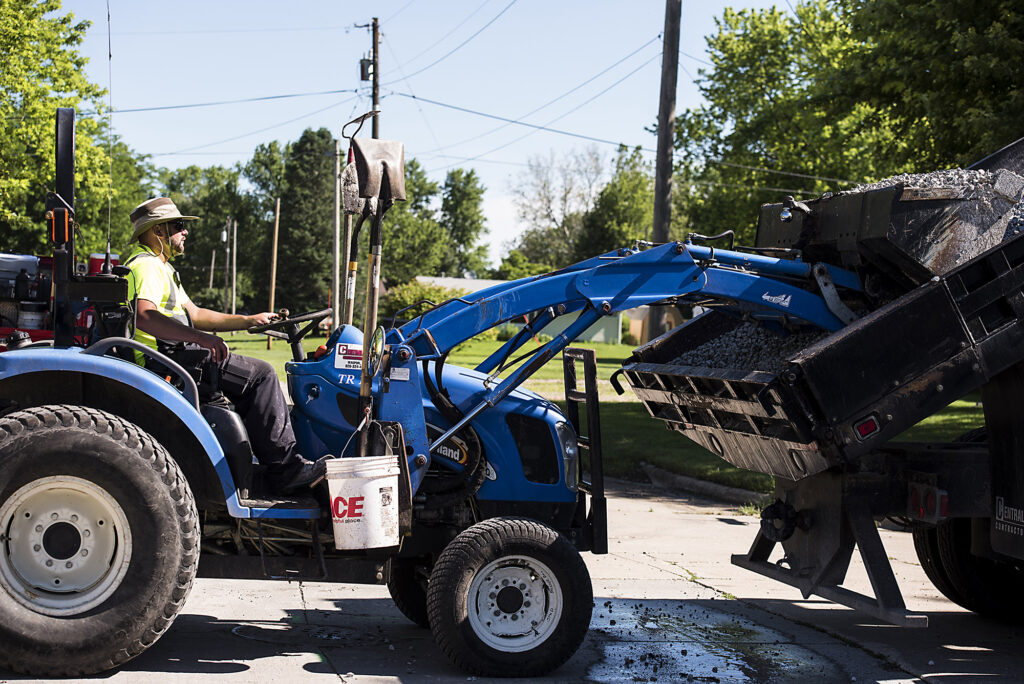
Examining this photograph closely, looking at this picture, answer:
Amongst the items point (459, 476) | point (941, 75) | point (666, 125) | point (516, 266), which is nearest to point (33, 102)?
point (666, 125)

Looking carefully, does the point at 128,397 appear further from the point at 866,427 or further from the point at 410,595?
the point at 866,427

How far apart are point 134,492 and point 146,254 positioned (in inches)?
51.2

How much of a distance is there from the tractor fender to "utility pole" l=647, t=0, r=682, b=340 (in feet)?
38.9

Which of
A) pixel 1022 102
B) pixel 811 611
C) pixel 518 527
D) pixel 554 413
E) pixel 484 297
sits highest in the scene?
pixel 1022 102

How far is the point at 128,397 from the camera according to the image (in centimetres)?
528

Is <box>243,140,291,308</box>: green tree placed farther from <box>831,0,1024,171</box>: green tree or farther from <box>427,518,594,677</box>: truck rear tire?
<box>427,518,594,677</box>: truck rear tire

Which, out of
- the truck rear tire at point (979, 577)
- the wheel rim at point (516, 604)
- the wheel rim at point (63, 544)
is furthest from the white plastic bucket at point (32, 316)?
the truck rear tire at point (979, 577)

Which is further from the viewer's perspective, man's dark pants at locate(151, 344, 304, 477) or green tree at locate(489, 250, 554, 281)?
green tree at locate(489, 250, 554, 281)

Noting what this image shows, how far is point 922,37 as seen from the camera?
15016mm

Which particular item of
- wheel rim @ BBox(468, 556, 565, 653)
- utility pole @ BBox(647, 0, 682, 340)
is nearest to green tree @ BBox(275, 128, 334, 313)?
utility pole @ BBox(647, 0, 682, 340)

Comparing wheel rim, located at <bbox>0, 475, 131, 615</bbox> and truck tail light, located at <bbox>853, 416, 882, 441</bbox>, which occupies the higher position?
truck tail light, located at <bbox>853, 416, 882, 441</bbox>

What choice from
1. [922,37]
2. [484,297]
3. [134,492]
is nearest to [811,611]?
[484,297]

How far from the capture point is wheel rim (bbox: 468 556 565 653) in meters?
5.46

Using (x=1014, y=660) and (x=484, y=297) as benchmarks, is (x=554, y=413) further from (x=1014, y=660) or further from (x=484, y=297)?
(x=1014, y=660)
